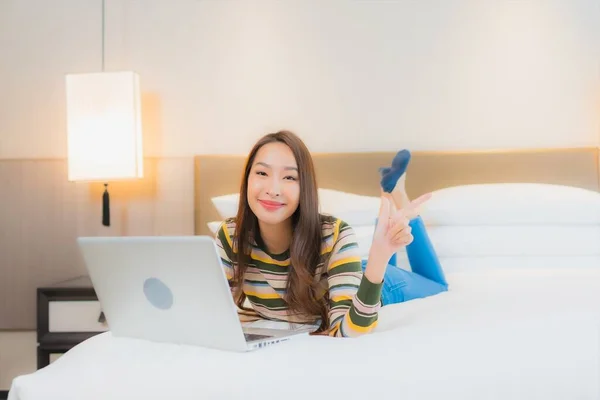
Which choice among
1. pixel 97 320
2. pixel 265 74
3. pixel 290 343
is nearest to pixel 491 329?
pixel 290 343

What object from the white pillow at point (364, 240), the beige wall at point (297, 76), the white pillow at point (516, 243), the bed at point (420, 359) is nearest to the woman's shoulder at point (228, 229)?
the bed at point (420, 359)

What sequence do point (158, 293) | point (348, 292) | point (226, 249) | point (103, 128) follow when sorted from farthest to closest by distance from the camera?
point (103, 128)
point (226, 249)
point (348, 292)
point (158, 293)

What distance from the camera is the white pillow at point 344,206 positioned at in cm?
240

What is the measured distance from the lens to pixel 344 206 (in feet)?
8.00

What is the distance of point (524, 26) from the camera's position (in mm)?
2805

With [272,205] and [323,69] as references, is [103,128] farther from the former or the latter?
[272,205]

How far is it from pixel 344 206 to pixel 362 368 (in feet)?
4.85

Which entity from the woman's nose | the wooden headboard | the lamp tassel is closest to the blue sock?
the wooden headboard

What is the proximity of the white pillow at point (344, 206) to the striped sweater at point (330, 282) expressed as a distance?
913mm

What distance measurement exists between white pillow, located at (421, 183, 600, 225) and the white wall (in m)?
0.48

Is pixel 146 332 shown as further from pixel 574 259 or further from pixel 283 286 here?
pixel 574 259

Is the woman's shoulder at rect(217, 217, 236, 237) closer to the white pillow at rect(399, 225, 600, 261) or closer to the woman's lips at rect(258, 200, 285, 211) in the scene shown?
the woman's lips at rect(258, 200, 285, 211)

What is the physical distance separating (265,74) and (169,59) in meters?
0.47

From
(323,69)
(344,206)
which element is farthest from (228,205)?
(323,69)
